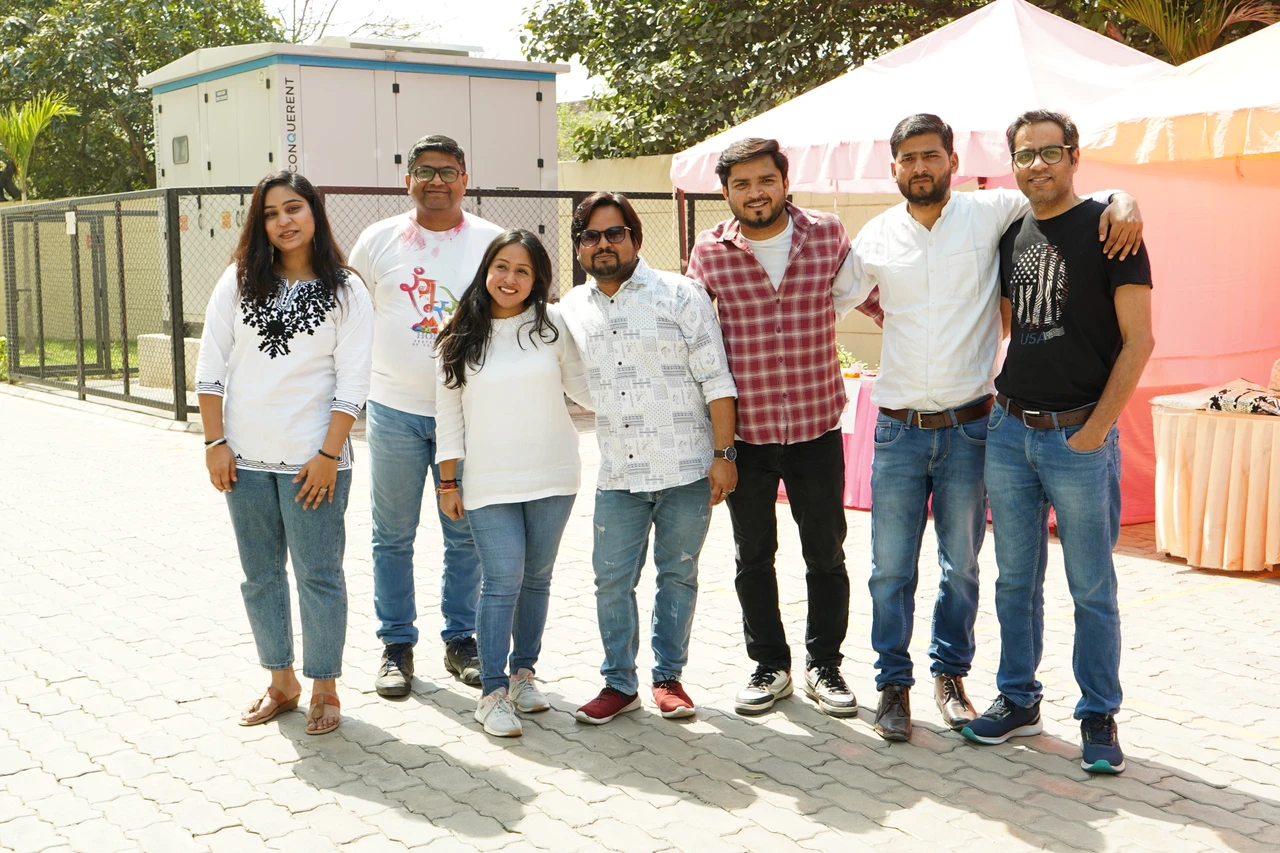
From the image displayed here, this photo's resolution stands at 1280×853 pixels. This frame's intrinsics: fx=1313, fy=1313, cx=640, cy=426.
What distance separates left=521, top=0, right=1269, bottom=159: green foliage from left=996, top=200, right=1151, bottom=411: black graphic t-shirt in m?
10.9

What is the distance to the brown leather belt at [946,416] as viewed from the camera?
4129 mm

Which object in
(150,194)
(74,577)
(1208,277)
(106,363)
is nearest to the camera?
(74,577)

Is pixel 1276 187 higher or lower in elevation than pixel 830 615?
higher

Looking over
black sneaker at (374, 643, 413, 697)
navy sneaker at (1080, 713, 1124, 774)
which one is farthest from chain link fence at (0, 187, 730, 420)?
navy sneaker at (1080, 713, 1124, 774)

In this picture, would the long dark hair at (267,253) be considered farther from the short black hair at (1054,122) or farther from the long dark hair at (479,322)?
the short black hair at (1054,122)

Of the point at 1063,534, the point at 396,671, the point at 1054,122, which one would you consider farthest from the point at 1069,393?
the point at 396,671

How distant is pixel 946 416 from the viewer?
163 inches

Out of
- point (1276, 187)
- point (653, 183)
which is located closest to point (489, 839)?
point (1276, 187)

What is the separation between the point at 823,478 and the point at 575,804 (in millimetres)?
1352

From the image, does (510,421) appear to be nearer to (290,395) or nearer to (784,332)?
(290,395)

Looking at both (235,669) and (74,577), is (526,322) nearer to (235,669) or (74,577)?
(235,669)

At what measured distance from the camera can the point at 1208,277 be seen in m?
8.02

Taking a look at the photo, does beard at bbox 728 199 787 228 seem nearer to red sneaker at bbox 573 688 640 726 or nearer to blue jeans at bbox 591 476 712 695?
blue jeans at bbox 591 476 712 695

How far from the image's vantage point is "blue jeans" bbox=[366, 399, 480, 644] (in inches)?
182
